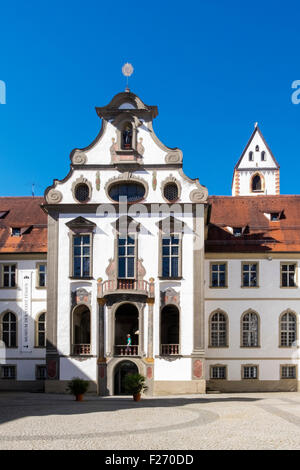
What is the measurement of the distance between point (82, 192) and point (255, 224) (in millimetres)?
12467

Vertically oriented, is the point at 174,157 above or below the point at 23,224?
above

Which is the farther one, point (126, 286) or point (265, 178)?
point (265, 178)

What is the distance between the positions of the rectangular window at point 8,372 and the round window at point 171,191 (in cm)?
1472

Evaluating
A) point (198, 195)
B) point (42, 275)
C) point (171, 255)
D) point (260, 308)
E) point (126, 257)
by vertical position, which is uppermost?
point (198, 195)

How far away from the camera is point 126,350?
122 ft

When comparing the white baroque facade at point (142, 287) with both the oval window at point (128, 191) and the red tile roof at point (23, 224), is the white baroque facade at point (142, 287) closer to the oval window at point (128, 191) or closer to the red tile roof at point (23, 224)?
the oval window at point (128, 191)

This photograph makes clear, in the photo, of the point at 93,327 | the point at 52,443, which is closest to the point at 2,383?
the point at 93,327

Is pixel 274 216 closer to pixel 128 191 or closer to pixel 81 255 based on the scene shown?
pixel 128 191

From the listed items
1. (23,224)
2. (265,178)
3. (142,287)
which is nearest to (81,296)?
(142,287)

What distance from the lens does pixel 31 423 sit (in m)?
22.7

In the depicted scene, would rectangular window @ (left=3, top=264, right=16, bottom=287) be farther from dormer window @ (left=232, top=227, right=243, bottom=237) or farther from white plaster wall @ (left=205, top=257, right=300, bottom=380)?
dormer window @ (left=232, top=227, right=243, bottom=237)

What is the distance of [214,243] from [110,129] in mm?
9979

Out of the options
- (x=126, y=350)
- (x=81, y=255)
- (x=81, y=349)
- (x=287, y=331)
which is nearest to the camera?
(x=126, y=350)

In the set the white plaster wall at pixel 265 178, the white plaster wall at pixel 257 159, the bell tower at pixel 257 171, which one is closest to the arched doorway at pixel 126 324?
the bell tower at pixel 257 171
